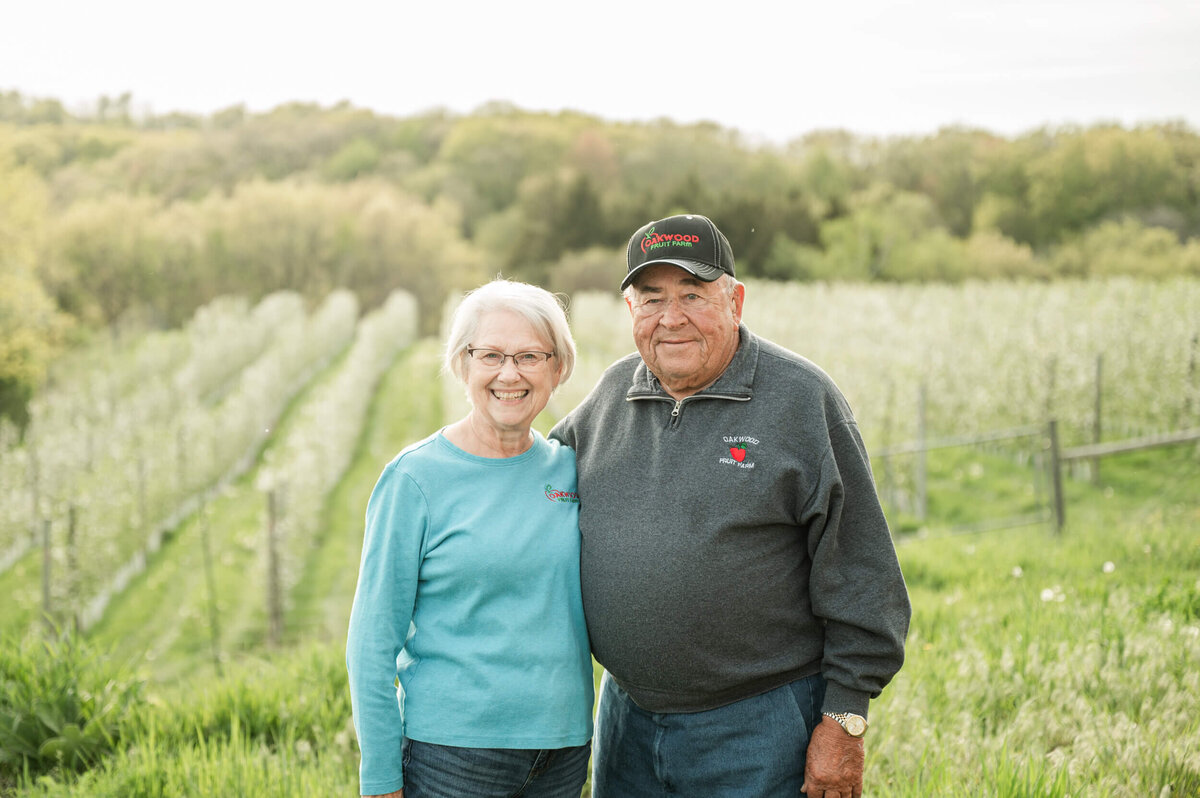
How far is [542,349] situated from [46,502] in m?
16.9

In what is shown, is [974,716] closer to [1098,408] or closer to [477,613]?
[477,613]

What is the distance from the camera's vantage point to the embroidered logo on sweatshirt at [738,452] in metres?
2.01

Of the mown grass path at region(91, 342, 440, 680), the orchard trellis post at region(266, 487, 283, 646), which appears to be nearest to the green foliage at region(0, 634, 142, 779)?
the mown grass path at region(91, 342, 440, 680)

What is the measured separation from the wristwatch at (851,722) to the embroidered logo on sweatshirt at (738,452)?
24.5 inches

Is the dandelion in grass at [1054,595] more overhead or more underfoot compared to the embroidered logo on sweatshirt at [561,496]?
more underfoot

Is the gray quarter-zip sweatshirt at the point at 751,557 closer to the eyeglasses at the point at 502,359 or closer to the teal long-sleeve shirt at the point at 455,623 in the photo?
the teal long-sleeve shirt at the point at 455,623

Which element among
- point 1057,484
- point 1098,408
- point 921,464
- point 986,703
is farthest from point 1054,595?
Result: point 1098,408

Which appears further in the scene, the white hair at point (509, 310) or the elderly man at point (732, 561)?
the white hair at point (509, 310)

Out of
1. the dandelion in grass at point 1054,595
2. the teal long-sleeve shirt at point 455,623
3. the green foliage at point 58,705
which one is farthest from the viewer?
the dandelion in grass at point 1054,595

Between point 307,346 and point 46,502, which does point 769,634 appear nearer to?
→ point 46,502

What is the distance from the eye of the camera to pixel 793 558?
2045 mm

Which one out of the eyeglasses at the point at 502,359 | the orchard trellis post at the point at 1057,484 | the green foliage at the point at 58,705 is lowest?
the orchard trellis post at the point at 1057,484

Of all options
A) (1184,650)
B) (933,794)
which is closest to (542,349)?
(933,794)

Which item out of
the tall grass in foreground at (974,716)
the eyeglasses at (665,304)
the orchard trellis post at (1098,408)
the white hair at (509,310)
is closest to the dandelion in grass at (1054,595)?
the tall grass in foreground at (974,716)
